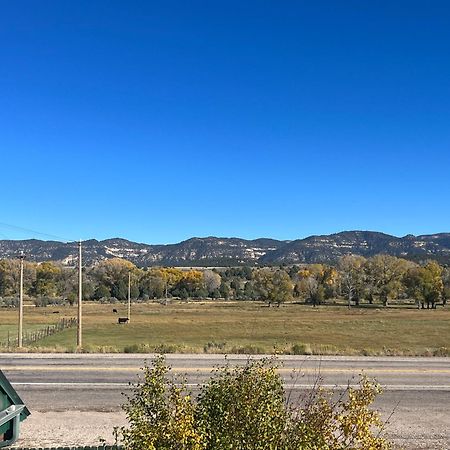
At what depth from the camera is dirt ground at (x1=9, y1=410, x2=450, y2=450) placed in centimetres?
1370

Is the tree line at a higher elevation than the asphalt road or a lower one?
higher

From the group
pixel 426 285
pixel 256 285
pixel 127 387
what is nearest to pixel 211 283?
pixel 256 285

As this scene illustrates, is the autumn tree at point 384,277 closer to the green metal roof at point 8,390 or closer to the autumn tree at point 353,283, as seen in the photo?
the autumn tree at point 353,283

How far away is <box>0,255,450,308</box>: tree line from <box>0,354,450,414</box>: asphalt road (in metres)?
97.4

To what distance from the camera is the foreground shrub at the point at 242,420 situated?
5.76 metres

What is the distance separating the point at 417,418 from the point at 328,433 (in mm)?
11491

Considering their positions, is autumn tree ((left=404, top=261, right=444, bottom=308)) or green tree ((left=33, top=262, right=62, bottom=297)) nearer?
autumn tree ((left=404, top=261, right=444, bottom=308))

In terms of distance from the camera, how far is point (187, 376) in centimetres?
2181

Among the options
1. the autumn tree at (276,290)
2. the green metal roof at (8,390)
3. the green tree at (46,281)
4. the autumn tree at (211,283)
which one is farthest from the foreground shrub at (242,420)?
the autumn tree at (211,283)

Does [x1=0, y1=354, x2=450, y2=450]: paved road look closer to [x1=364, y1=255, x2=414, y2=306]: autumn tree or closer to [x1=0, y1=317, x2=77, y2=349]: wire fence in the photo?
[x1=0, y1=317, x2=77, y2=349]: wire fence

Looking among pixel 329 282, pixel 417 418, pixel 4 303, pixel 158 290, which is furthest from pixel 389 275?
pixel 417 418

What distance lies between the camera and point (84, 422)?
15367mm

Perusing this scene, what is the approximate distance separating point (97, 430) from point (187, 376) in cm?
744

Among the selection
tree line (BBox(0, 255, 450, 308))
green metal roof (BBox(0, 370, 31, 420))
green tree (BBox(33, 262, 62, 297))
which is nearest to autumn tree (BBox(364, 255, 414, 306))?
tree line (BBox(0, 255, 450, 308))
